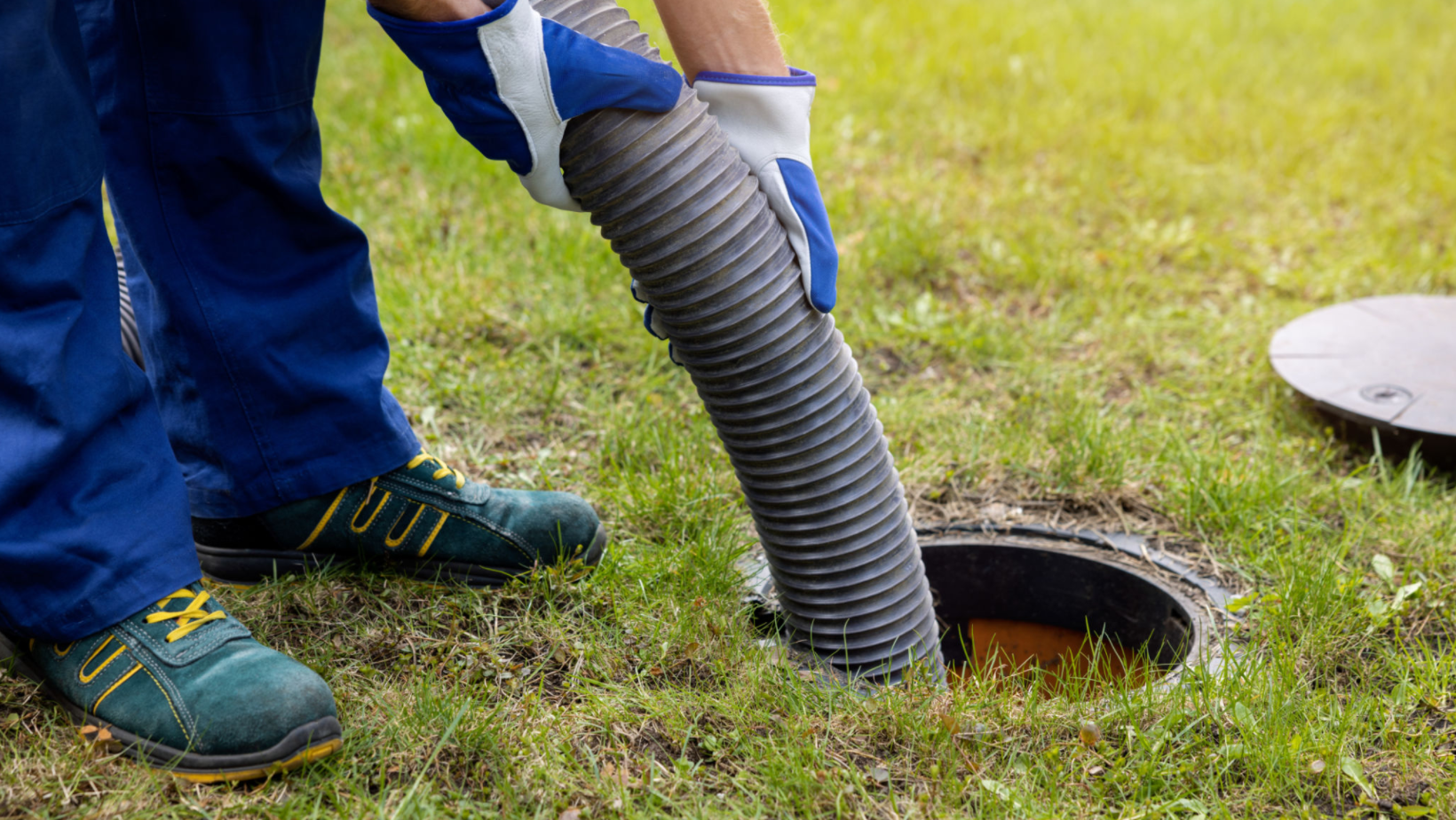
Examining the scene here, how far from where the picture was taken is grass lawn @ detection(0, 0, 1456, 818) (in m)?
1.59

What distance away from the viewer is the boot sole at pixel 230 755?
4.90ft

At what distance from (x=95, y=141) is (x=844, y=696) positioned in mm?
1353

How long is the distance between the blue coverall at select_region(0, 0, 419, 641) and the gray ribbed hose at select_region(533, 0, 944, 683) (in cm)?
56

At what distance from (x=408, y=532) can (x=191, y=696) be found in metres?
Answer: 0.52

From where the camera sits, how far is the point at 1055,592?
7.76 feet

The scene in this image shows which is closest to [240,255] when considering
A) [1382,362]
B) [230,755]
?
[230,755]

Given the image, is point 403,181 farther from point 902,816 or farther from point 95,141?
point 902,816

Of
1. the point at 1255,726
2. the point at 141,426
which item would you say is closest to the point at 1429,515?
the point at 1255,726

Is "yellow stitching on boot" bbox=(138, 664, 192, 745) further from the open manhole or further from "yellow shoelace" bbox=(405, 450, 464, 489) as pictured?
the open manhole

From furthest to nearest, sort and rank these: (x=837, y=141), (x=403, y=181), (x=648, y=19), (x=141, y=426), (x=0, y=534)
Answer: (x=648, y=19), (x=837, y=141), (x=403, y=181), (x=141, y=426), (x=0, y=534)

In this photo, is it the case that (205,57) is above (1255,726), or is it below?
above

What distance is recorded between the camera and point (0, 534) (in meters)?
1.45

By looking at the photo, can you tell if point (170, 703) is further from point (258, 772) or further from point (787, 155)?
point (787, 155)

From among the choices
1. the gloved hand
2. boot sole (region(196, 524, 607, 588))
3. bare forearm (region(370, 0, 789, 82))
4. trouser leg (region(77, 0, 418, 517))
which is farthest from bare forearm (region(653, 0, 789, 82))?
boot sole (region(196, 524, 607, 588))
